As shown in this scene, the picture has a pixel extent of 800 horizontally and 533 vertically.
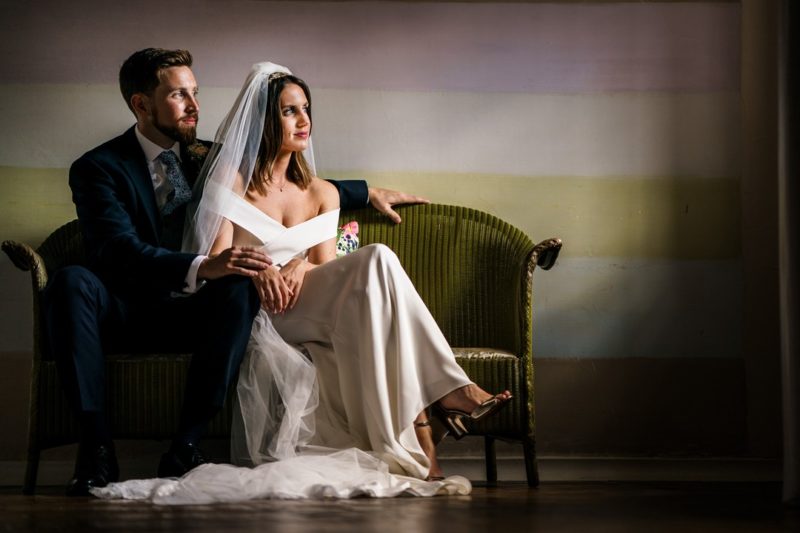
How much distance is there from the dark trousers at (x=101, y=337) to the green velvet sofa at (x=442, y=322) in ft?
0.39

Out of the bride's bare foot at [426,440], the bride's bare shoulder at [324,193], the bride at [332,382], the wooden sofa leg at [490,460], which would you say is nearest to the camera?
the bride at [332,382]

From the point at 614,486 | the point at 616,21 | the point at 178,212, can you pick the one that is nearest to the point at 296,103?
the point at 178,212

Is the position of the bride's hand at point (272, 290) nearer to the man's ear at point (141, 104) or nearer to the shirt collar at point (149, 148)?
the shirt collar at point (149, 148)

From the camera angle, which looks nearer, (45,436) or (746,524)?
(746,524)

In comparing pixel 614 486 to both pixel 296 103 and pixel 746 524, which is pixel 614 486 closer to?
pixel 746 524

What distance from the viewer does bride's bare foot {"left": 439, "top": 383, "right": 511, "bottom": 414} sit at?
3.10 metres

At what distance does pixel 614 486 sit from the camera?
141 inches

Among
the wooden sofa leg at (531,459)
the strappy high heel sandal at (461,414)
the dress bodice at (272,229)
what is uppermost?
the dress bodice at (272,229)

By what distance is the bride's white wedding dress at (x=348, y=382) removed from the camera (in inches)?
118

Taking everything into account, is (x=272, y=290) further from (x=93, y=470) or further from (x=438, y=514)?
(x=438, y=514)

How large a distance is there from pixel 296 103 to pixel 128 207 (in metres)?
0.68

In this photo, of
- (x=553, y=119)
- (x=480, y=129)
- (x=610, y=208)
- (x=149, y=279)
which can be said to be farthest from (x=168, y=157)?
(x=610, y=208)

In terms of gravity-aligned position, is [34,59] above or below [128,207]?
above

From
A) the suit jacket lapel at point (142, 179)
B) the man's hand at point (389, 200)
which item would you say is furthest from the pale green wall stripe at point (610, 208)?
the suit jacket lapel at point (142, 179)
